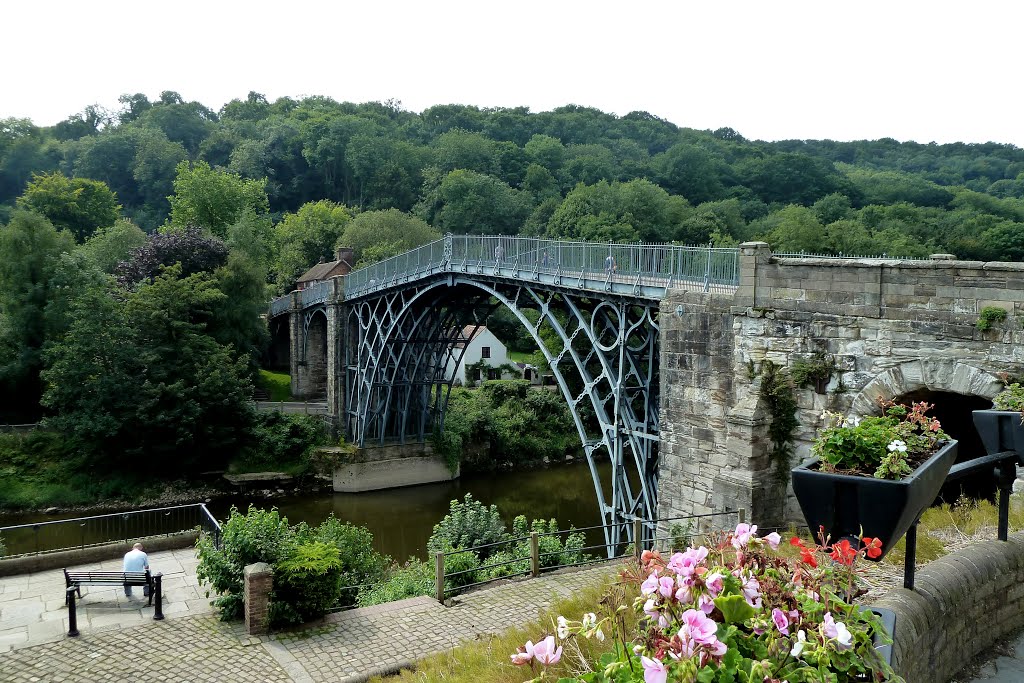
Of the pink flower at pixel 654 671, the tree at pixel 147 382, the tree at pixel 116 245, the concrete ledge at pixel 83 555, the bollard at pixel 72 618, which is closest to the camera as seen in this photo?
the pink flower at pixel 654 671

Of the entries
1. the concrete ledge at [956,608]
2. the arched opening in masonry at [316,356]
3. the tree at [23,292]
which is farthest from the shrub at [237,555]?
the arched opening in masonry at [316,356]

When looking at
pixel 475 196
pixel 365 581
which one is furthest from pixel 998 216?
pixel 365 581

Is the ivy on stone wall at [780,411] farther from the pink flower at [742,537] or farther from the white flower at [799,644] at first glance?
the white flower at [799,644]

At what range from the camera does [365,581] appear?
55.5 feet

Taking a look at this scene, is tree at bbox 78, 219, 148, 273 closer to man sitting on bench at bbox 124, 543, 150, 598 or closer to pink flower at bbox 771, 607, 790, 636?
man sitting on bench at bbox 124, 543, 150, 598

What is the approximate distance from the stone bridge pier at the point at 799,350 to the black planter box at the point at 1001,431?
5.20 metres

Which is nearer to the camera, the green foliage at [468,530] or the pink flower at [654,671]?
the pink flower at [654,671]

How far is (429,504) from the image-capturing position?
33688 millimetres

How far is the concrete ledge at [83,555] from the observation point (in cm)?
1451

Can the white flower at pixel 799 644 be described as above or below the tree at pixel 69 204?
below

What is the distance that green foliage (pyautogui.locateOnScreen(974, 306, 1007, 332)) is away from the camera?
33.0ft

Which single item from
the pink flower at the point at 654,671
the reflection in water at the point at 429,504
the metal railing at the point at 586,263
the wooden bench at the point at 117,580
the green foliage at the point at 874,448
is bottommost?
the reflection in water at the point at 429,504

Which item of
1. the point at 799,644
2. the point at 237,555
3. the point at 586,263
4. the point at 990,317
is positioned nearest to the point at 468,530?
the point at 586,263

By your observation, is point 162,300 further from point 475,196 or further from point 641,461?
point 475,196
